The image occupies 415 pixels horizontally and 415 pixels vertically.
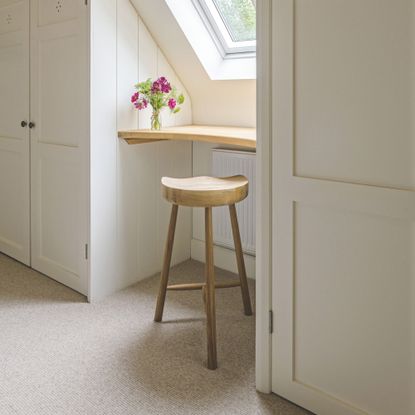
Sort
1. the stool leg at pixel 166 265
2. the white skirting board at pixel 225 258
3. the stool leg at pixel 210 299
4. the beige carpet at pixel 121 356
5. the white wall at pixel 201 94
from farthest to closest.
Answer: the white skirting board at pixel 225 258
the white wall at pixel 201 94
the stool leg at pixel 166 265
the stool leg at pixel 210 299
the beige carpet at pixel 121 356

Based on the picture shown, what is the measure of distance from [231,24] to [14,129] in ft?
4.97

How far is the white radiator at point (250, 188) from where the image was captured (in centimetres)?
283

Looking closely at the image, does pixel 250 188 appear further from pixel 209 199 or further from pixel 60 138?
pixel 60 138

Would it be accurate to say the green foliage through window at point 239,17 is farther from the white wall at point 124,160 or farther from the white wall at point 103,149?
the white wall at point 103,149

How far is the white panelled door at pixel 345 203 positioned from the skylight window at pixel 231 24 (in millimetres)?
1252

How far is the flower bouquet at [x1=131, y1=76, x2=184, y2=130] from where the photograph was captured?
106 inches

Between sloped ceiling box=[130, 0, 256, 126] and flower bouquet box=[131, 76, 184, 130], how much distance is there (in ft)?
0.69

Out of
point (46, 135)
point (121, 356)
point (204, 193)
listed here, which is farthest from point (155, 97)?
point (121, 356)

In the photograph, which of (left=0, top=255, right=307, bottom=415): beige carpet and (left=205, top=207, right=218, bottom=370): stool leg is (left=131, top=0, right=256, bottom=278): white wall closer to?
(left=0, top=255, right=307, bottom=415): beige carpet

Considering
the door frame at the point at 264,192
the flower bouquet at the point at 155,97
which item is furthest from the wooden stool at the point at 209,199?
the flower bouquet at the point at 155,97

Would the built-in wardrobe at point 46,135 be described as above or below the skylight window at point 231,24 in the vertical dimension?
below

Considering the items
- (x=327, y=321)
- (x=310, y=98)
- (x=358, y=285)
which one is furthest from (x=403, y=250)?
(x=310, y=98)

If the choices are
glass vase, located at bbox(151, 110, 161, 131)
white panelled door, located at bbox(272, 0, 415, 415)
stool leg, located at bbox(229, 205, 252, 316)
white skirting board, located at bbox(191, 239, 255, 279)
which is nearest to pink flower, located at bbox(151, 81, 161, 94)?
glass vase, located at bbox(151, 110, 161, 131)

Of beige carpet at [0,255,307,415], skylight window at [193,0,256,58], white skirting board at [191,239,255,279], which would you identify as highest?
skylight window at [193,0,256,58]
